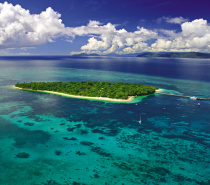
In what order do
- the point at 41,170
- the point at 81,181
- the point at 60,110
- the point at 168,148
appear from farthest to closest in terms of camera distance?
the point at 60,110 → the point at 168,148 → the point at 41,170 → the point at 81,181

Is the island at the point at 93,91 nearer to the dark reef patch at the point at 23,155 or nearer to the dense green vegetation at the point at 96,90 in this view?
the dense green vegetation at the point at 96,90

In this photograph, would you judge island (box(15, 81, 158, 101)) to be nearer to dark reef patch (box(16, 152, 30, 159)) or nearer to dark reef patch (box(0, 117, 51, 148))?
dark reef patch (box(0, 117, 51, 148))

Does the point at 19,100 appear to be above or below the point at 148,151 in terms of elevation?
above

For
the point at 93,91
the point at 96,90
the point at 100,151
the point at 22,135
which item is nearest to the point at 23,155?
the point at 22,135

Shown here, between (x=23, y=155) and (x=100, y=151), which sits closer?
(x=23, y=155)

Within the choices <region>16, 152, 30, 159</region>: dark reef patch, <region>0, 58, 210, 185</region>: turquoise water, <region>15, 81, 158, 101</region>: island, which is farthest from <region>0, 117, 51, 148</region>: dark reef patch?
<region>15, 81, 158, 101</region>: island

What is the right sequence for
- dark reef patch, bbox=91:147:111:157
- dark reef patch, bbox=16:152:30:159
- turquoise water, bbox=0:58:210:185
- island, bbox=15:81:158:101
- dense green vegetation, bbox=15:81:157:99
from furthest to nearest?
1. dense green vegetation, bbox=15:81:157:99
2. island, bbox=15:81:158:101
3. dark reef patch, bbox=91:147:111:157
4. dark reef patch, bbox=16:152:30:159
5. turquoise water, bbox=0:58:210:185

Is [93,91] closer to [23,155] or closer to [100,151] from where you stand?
[100,151]

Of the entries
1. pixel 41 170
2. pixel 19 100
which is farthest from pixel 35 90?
pixel 41 170

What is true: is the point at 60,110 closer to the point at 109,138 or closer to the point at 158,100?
the point at 109,138
